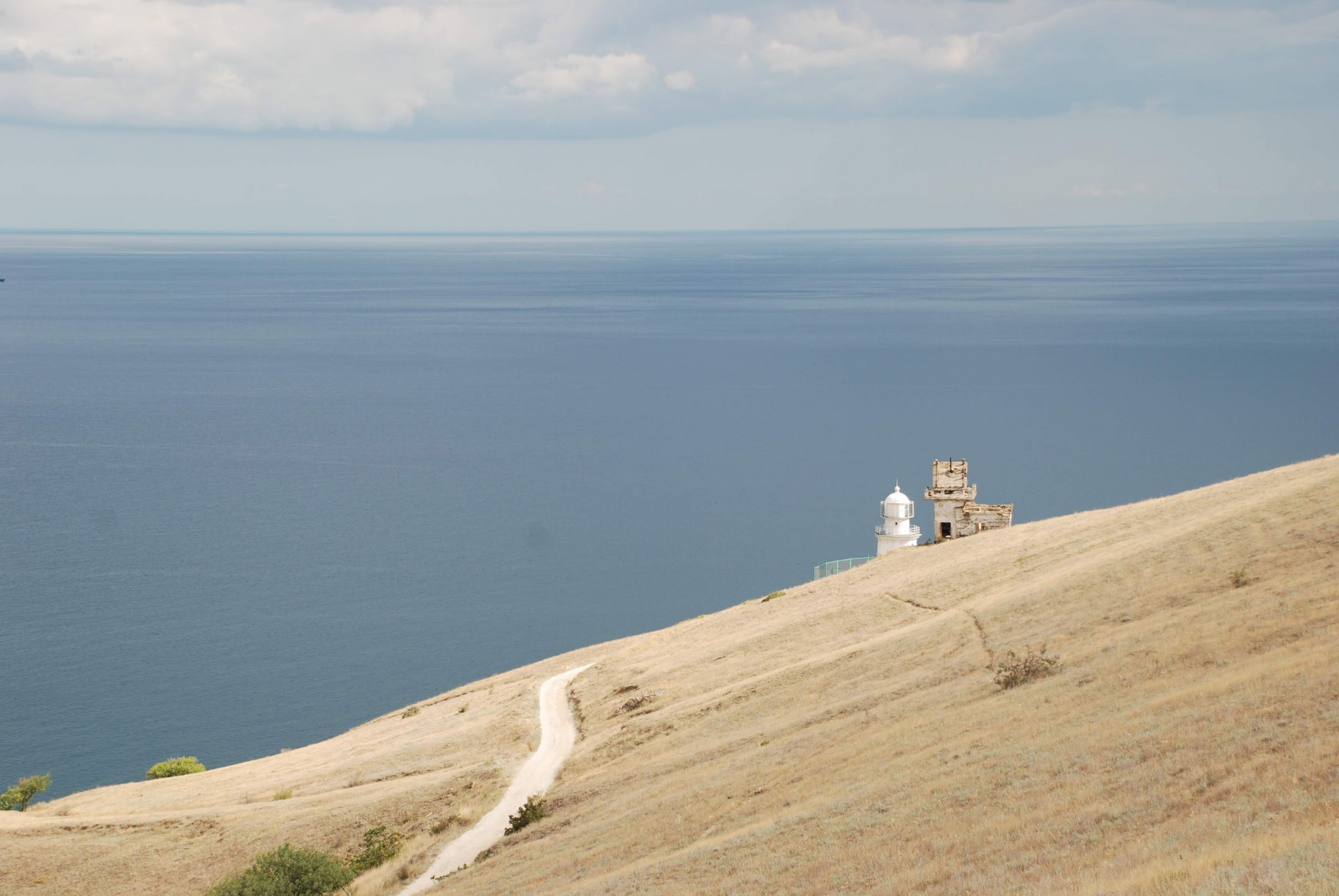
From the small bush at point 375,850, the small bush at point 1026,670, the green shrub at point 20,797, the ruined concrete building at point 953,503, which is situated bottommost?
the small bush at point 375,850

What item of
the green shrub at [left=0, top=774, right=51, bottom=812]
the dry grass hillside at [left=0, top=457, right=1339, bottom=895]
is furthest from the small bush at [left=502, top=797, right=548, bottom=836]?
the green shrub at [left=0, top=774, right=51, bottom=812]

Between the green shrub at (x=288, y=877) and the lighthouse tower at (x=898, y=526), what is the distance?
38.6m

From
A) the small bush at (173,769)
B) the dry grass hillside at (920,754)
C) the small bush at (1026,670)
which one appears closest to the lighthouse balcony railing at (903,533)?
the dry grass hillside at (920,754)

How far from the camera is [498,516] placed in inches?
4018

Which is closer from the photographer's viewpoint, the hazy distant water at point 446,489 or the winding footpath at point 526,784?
the winding footpath at point 526,784

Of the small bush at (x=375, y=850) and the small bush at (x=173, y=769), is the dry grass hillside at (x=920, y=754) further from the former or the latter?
the small bush at (x=173, y=769)

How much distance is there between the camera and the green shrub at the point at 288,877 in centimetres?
2450

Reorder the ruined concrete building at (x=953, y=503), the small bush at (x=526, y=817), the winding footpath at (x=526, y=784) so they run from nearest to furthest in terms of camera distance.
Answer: the winding footpath at (x=526, y=784), the small bush at (x=526, y=817), the ruined concrete building at (x=953, y=503)

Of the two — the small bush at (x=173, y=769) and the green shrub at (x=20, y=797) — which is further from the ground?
the green shrub at (x=20, y=797)

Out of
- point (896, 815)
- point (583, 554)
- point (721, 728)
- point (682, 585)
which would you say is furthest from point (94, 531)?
point (896, 815)

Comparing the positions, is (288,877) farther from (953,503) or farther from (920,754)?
(953,503)

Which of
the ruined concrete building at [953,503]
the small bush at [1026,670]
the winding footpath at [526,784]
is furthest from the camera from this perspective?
the ruined concrete building at [953,503]

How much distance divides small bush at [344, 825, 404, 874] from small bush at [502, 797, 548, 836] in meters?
2.73

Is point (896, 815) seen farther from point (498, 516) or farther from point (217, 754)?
point (498, 516)
